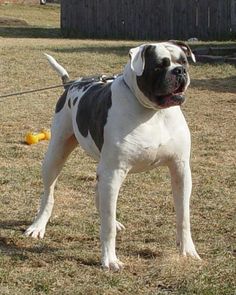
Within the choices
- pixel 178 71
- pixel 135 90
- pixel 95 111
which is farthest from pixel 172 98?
pixel 95 111

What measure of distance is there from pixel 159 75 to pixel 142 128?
37cm

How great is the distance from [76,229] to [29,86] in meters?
8.44

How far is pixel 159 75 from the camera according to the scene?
4691 mm

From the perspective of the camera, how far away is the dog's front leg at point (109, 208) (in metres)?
4.86

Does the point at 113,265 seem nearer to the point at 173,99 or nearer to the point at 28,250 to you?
the point at 28,250

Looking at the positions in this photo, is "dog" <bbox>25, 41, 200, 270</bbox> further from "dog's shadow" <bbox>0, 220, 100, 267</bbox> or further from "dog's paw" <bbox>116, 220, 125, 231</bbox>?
"dog's paw" <bbox>116, 220, 125, 231</bbox>

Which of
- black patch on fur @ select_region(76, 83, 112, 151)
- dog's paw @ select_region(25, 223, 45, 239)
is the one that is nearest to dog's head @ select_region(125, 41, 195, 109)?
black patch on fur @ select_region(76, 83, 112, 151)

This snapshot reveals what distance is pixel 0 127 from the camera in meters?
10.4

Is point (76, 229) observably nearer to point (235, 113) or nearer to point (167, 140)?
point (167, 140)

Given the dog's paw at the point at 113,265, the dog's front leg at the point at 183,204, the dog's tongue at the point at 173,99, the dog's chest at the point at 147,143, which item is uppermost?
the dog's tongue at the point at 173,99

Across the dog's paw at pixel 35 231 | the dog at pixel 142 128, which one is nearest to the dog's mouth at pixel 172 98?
the dog at pixel 142 128

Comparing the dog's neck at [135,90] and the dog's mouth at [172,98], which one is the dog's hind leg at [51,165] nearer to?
the dog's neck at [135,90]

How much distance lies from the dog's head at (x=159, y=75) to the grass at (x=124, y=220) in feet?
3.71

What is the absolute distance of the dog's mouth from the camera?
15.2 feet
